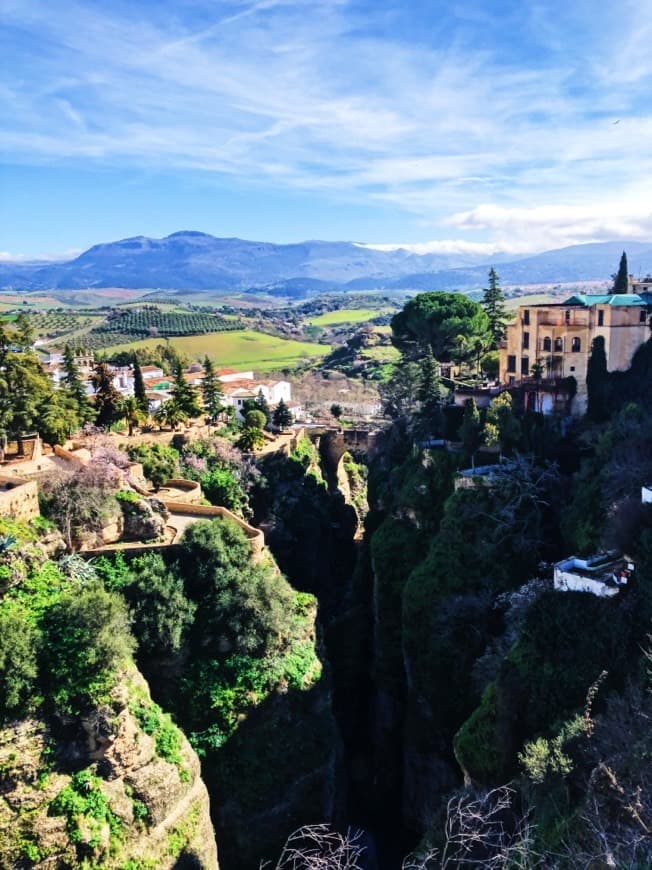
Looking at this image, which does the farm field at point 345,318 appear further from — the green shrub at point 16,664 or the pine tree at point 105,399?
the green shrub at point 16,664

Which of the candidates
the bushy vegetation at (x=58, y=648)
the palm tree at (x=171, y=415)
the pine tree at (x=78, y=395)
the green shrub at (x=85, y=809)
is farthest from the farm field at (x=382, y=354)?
the green shrub at (x=85, y=809)

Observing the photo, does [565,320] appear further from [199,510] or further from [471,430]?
[199,510]

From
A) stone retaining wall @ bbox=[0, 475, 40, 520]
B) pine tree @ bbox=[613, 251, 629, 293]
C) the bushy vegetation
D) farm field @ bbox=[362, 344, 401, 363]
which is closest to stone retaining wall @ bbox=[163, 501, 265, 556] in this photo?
stone retaining wall @ bbox=[0, 475, 40, 520]

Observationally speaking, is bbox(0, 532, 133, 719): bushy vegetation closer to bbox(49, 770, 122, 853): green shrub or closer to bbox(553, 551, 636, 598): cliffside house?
bbox(49, 770, 122, 853): green shrub

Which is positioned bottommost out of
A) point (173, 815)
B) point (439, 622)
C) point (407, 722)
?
point (407, 722)

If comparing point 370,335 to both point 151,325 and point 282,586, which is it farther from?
point 282,586

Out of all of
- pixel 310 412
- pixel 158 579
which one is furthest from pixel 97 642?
pixel 310 412
